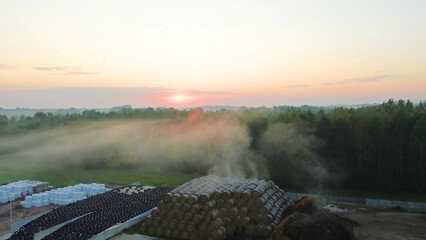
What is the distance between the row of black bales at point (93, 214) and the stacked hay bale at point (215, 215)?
2.59m

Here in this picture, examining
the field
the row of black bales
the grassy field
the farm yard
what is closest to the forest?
the field

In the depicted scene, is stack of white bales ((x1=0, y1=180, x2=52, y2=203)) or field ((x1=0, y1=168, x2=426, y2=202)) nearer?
stack of white bales ((x1=0, y1=180, x2=52, y2=203))

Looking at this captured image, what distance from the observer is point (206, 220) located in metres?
19.0

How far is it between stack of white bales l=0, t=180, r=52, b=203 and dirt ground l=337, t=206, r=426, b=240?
2464cm

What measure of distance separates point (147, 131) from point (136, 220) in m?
30.8

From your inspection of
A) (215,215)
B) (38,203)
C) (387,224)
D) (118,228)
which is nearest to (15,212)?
(38,203)

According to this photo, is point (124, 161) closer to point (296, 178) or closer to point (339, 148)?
point (296, 178)

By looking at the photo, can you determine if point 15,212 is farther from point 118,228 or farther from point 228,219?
→ point 228,219

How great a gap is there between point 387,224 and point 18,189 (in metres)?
27.5

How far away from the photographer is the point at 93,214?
2169 centimetres

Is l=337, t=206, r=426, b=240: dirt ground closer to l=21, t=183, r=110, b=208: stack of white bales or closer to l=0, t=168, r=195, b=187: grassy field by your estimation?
l=0, t=168, r=195, b=187: grassy field

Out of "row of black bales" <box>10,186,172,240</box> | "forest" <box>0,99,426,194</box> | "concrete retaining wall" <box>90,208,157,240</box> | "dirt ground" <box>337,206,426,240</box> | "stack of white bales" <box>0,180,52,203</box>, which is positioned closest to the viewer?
"dirt ground" <box>337,206,426,240</box>

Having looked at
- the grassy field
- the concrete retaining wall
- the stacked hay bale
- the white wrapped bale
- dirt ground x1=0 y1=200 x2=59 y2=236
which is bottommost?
the grassy field

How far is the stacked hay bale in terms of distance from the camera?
18.9 m
